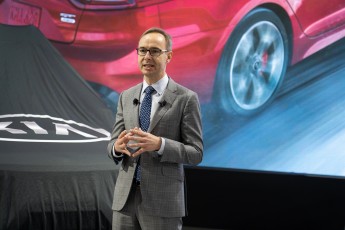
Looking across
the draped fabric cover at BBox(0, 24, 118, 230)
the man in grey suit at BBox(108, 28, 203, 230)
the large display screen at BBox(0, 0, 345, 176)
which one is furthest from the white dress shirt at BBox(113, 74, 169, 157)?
the large display screen at BBox(0, 0, 345, 176)

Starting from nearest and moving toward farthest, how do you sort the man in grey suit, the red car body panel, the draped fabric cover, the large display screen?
the man in grey suit < the draped fabric cover < the large display screen < the red car body panel

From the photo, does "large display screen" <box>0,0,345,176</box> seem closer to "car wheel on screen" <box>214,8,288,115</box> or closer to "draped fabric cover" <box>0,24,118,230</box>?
"car wheel on screen" <box>214,8,288,115</box>

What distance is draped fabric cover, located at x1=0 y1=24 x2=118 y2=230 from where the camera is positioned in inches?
101

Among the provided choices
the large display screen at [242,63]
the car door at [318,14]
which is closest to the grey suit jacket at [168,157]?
the large display screen at [242,63]

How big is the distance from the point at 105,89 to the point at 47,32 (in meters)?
0.73

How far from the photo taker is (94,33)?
14.9 feet

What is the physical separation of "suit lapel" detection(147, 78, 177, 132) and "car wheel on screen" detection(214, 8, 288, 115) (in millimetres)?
Result: 2723

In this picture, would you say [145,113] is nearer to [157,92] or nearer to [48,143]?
[157,92]

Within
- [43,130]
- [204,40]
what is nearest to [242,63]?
[204,40]

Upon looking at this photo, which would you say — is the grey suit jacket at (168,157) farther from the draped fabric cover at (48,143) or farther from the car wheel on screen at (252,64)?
the car wheel on screen at (252,64)

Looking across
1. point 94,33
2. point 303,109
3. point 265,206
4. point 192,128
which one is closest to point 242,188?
point 265,206

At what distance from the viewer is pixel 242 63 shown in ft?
14.5

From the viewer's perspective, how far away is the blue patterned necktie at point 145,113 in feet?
5.56

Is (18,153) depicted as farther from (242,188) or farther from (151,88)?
(242,188)
